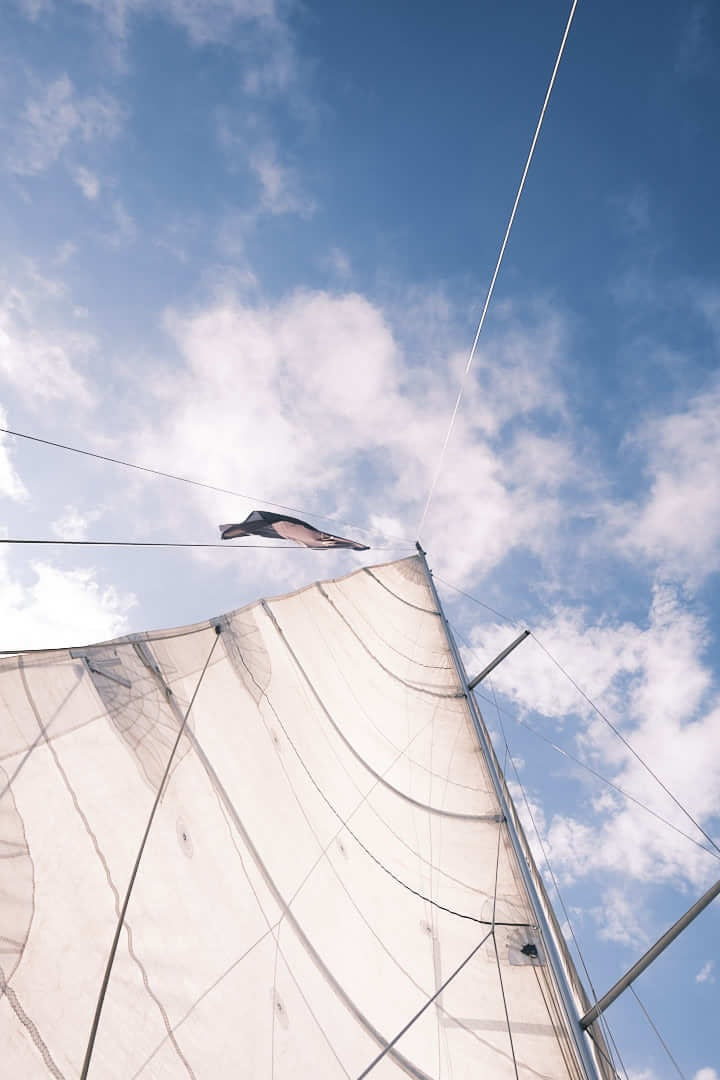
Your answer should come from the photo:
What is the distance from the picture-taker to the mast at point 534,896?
2.48 metres

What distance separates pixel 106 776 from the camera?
220cm

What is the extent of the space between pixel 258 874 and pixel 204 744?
2.29 ft

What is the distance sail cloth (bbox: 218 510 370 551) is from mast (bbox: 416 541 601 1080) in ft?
7.68

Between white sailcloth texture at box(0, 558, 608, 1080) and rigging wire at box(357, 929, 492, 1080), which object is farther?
rigging wire at box(357, 929, 492, 1080)

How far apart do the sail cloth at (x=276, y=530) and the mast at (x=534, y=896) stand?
92.1 inches

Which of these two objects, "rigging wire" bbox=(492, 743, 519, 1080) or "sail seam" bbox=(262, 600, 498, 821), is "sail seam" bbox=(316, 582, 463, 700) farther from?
"rigging wire" bbox=(492, 743, 519, 1080)

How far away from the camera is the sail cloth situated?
6727 millimetres

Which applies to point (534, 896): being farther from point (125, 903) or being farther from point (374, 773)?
point (125, 903)

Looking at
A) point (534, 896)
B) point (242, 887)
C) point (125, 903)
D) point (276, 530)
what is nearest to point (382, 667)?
point (276, 530)

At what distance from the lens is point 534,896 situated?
11.1 feet

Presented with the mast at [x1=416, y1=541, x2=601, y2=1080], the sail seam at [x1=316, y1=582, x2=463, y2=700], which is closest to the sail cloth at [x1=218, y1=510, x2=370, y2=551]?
the sail seam at [x1=316, y1=582, x2=463, y2=700]

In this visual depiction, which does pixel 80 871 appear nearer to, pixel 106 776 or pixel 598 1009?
pixel 106 776

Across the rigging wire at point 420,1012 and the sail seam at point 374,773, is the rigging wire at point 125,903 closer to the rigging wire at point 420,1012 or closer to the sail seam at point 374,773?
the rigging wire at point 420,1012

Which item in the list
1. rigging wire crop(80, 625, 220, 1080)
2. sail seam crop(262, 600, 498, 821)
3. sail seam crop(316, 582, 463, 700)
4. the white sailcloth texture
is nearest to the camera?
rigging wire crop(80, 625, 220, 1080)
